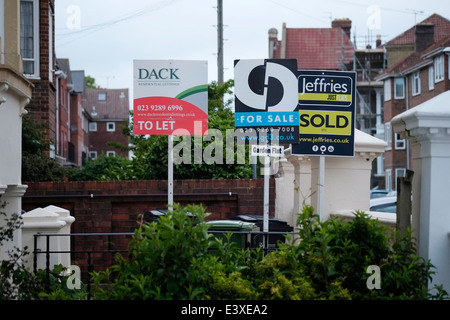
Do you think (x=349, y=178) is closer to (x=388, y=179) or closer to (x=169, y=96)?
(x=169, y=96)

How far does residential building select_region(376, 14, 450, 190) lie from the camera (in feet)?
156

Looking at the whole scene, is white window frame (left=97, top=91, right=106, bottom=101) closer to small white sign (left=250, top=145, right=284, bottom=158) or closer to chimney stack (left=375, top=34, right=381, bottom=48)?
chimney stack (left=375, top=34, right=381, bottom=48)

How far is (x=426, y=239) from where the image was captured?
20.6ft

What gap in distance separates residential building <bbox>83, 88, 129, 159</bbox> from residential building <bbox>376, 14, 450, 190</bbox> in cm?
3502

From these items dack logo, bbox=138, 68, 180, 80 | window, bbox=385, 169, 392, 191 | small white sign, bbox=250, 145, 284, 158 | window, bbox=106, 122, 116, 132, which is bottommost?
window, bbox=385, 169, 392, 191

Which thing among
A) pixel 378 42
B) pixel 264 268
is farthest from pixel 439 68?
pixel 264 268

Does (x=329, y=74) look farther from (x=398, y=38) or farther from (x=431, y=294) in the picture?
(x=398, y=38)

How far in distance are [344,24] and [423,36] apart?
546 inches

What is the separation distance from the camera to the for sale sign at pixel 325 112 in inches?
367

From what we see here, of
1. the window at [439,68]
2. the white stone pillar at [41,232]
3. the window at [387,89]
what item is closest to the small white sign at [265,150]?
the white stone pillar at [41,232]

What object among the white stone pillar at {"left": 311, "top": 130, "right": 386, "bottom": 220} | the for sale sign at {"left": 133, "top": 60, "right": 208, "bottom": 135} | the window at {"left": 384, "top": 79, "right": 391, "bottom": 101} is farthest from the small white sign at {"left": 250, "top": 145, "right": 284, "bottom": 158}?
the window at {"left": 384, "top": 79, "right": 391, "bottom": 101}

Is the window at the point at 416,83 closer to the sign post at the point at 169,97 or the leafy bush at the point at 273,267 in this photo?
the sign post at the point at 169,97
